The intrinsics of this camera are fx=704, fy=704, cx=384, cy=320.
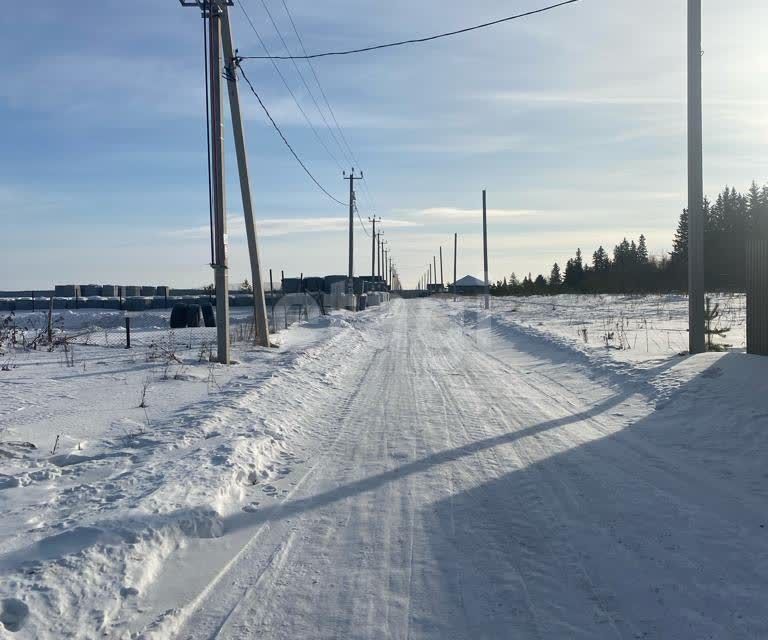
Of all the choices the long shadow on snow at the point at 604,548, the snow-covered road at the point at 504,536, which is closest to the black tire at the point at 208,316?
the snow-covered road at the point at 504,536

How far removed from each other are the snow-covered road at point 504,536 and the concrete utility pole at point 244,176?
33.5 ft

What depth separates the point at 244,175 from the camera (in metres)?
18.6

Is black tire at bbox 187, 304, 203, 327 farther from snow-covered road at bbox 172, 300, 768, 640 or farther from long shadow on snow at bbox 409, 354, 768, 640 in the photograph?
long shadow on snow at bbox 409, 354, 768, 640

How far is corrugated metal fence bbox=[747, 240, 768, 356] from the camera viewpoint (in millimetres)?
12258

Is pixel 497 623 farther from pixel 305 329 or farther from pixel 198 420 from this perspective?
pixel 305 329

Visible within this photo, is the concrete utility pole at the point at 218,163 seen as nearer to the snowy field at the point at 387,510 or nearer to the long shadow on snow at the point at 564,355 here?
the snowy field at the point at 387,510

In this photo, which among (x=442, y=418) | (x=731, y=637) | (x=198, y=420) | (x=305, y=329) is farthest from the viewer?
(x=305, y=329)

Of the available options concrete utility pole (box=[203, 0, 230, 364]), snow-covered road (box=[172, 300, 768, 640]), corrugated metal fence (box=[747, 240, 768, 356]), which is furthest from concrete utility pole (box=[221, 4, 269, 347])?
corrugated metal fence (box=[747, 240, 768, 356])

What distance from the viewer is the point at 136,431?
8602mm

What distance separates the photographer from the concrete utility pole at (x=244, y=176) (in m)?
17.5

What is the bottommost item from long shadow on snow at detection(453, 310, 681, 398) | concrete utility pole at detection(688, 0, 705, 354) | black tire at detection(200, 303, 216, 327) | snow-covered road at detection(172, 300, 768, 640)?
snow-covered road at detection(172, 300, 768, 640)

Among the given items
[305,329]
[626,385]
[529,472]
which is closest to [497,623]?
[529,472]

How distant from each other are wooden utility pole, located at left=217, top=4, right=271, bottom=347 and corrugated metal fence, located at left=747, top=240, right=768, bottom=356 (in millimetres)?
11858

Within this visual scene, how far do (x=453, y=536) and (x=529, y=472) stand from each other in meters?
1.94
